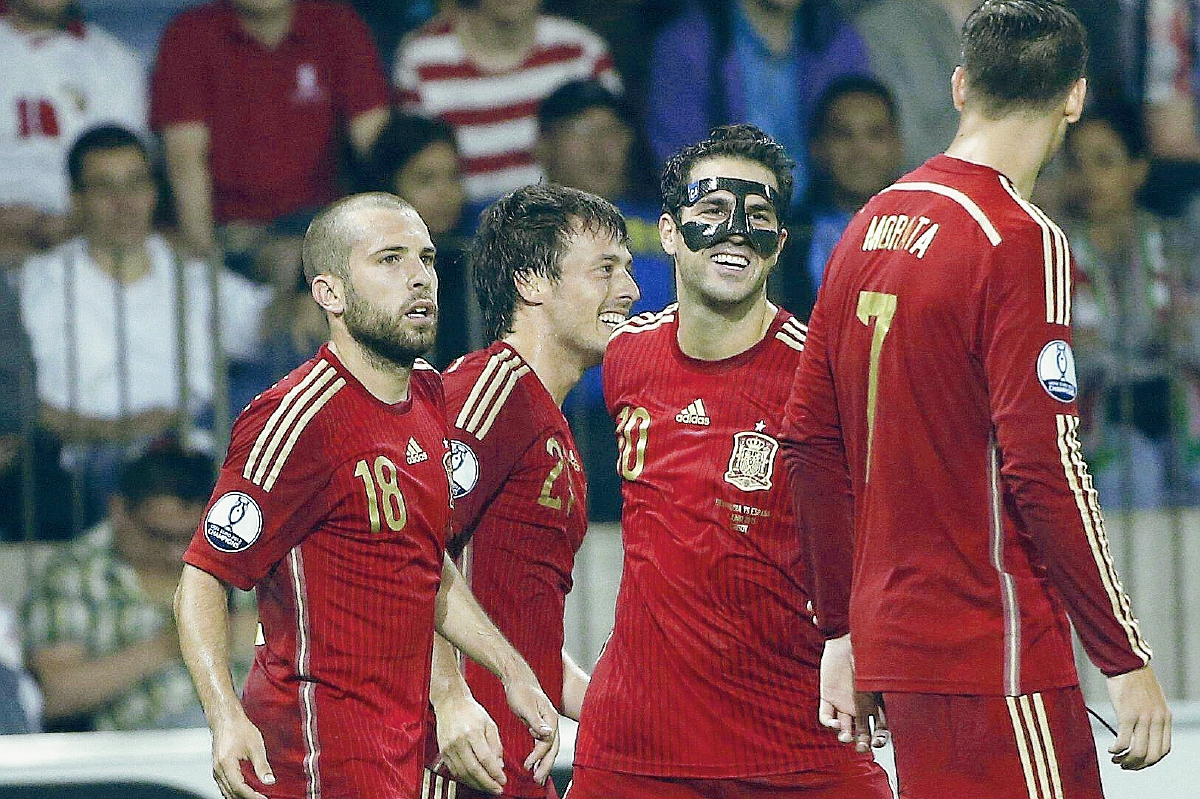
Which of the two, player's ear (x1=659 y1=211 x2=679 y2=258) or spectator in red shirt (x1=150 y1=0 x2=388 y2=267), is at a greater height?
spectator in red shirt (x1=150 y1=0 x2=388 y2=267)

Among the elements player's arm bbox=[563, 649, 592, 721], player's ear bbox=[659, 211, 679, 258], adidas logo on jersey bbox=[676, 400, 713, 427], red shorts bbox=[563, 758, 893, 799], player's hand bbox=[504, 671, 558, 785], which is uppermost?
player's ear bbox=[659, 211, 679, 258]

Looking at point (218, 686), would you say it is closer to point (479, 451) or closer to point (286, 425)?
point (286, 425)

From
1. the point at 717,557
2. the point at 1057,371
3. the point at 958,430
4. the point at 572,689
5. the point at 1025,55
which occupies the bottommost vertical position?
the point at 572,689

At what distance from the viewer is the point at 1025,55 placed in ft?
11.0

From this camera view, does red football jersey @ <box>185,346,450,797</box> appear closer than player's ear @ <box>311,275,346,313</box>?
Yes

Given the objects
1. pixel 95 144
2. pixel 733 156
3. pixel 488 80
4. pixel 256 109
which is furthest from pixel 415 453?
pixel 488 80

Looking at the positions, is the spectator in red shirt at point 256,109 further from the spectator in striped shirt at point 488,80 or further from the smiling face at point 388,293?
the smiling face at point 388,293

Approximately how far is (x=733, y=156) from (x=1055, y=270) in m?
1.20

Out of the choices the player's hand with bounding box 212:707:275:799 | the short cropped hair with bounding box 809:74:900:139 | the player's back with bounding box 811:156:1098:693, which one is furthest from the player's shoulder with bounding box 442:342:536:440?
the short cropped hair with bounding box 809:74:900:139

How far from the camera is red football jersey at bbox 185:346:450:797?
3.71 metres

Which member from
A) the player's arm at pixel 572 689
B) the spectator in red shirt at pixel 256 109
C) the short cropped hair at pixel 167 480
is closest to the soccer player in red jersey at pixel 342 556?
the player's arm at pixel 572 689

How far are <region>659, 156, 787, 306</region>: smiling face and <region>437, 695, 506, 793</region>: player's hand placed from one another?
43.3 inches

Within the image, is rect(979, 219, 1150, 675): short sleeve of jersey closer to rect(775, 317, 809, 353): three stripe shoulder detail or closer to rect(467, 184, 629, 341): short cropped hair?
rect(775, 317, 809, 353): three stripe shoulder detail

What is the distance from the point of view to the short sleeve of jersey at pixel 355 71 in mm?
7434
